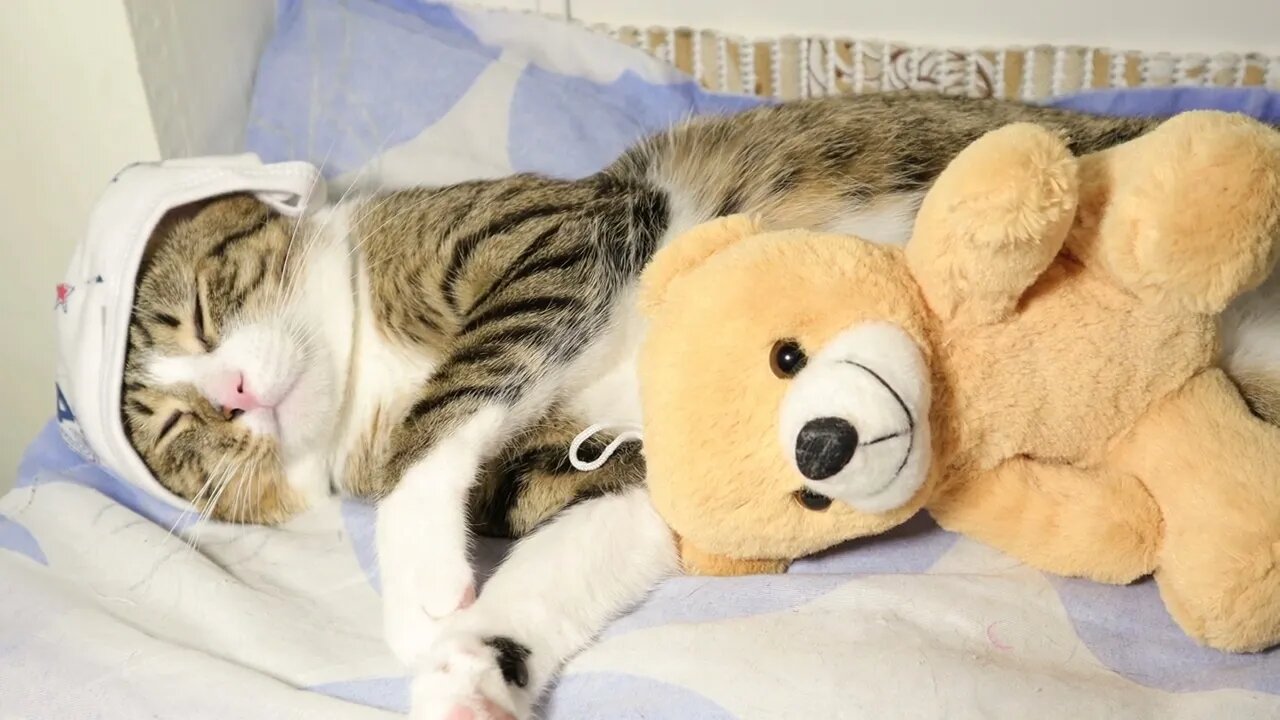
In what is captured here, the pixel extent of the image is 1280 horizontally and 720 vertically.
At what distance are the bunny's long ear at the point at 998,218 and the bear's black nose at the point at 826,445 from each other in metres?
0.17

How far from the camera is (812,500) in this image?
0.83 metres

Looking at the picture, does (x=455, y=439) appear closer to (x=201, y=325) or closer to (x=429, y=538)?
(x=429, y=538)

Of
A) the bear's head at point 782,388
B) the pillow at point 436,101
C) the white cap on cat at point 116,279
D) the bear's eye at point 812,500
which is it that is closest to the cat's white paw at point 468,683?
the bear's head at point 782,388

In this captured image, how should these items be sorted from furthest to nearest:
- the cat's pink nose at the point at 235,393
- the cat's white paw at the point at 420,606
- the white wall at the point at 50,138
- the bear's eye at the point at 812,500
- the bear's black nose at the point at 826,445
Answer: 1. the white wall at the point at 50,138
2. the cat's pink nose at the point at 235,393
3. the cat's white paw at the point at 420,606
4. the bear's eye at the point at 812,500
5. the bear's black nose at the point at 826,445

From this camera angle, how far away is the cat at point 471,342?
1039 mm

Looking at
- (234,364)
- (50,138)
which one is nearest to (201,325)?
(234,364)

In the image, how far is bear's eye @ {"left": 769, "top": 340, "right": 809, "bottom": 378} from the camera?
0.79m

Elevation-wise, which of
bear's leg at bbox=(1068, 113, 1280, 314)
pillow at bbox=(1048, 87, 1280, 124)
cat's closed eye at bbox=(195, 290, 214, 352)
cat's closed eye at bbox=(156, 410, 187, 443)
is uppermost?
bear's leg at bbox=(1068, 113, 1280, 314)

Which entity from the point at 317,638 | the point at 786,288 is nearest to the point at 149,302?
the point at 317,638

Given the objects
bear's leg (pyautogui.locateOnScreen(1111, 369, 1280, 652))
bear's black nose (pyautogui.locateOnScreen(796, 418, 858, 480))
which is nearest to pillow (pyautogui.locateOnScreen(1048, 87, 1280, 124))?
bear's leg (pyautogui.locateOnScreen(1111, 369, 1280, 652))

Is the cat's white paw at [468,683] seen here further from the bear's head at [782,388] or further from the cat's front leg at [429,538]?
the bear's head at [782,388]

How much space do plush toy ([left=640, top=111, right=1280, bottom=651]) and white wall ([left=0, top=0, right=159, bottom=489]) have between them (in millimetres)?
883

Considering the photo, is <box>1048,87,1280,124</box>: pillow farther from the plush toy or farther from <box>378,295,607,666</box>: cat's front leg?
<box>378,295,607,666</box>: cat's front leg

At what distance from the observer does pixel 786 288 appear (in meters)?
0.81
